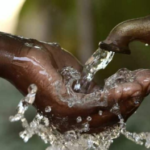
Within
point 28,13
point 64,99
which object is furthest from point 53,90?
point 28,13

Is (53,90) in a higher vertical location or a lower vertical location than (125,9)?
lower

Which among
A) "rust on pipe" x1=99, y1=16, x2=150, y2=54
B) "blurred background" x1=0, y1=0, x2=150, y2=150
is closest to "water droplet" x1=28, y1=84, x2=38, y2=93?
"rust on pipe" x1=99, y1=16, x2=150, y2=54

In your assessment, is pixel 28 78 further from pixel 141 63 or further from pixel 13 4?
pixel 13 4

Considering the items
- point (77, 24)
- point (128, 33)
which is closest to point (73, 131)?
point (128, 33)

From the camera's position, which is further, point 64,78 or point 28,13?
point 28,13

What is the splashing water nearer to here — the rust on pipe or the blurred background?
the rust on pipe

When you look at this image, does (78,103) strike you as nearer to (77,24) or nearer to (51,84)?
(51,84)
